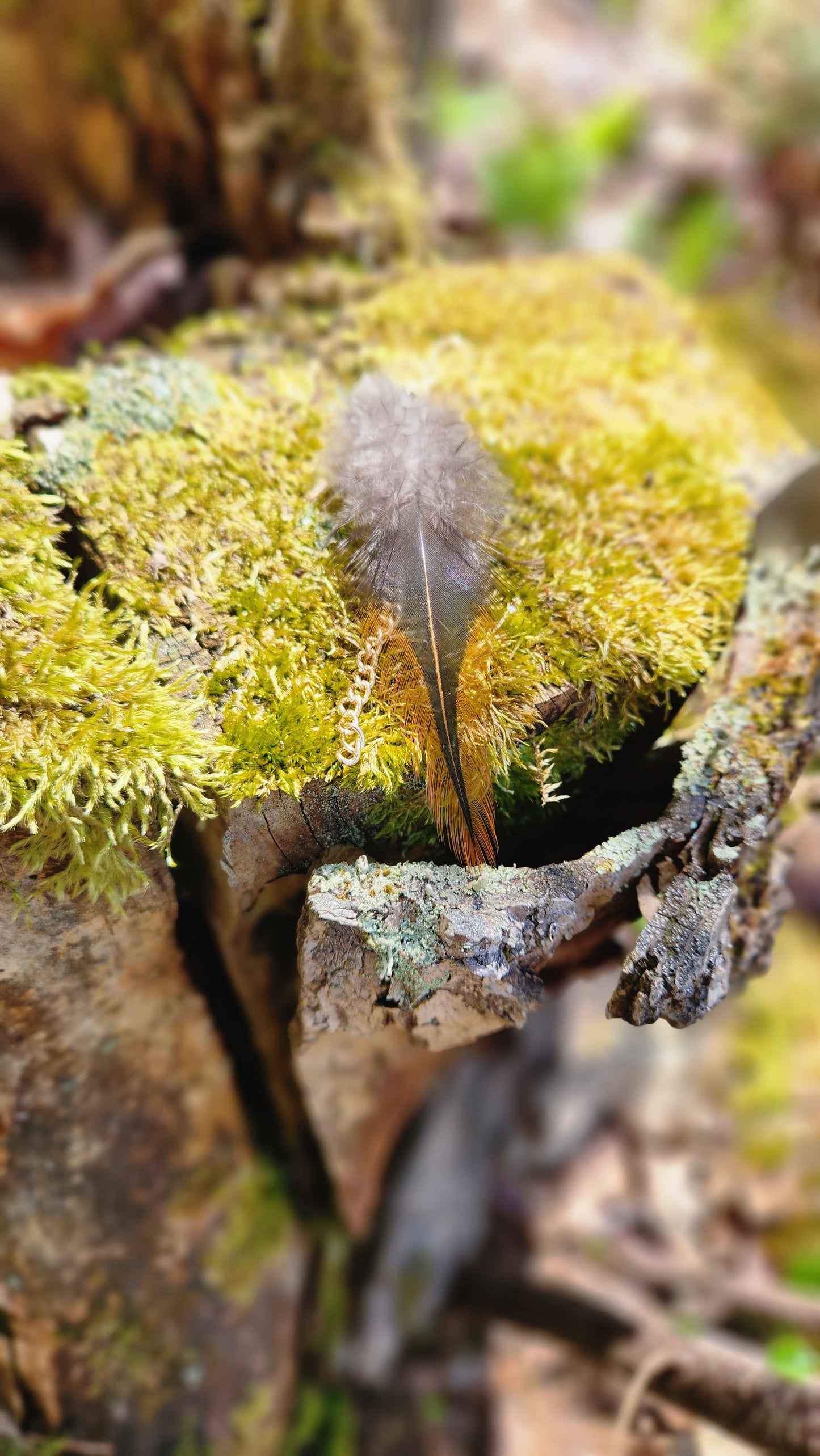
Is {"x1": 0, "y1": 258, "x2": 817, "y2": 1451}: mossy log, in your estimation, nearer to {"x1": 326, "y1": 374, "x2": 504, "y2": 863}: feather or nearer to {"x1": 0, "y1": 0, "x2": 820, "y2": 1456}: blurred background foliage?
{"x1": 326, "y1": 374, "x2": 504, "y2": 863}: feather

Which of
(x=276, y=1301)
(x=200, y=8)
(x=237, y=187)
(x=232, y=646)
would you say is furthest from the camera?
(x=237, y=187)

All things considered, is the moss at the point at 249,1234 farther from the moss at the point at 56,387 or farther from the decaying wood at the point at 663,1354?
the moss at the point at 56,387

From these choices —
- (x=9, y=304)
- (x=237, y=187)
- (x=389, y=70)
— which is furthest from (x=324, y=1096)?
(x=389, y=70)

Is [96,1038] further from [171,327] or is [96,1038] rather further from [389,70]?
[389,70]

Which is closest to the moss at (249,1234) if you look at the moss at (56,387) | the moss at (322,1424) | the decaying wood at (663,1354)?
the moss at (322,1424)

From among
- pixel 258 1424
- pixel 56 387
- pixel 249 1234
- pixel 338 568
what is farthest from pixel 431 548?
pixel 258 1424
